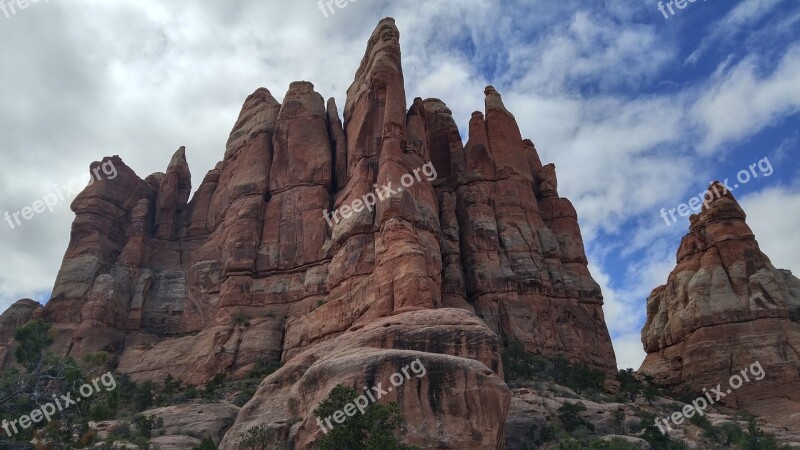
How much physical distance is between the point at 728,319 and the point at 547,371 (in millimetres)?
21498

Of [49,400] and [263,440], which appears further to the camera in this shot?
[263,440]

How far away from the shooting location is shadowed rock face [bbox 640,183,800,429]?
56.1 m

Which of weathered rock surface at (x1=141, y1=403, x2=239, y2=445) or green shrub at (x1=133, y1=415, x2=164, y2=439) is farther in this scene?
weathered rock surface at (x1=141, y1=403, x2=239, y2=445)

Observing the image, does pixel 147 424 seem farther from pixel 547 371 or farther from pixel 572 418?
pixel 547 371

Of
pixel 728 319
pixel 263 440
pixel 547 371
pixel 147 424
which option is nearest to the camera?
pixel 263 440

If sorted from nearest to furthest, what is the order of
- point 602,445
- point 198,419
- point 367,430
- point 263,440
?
point 367,430 < point 602,445 < point 263,440 < point 198,419

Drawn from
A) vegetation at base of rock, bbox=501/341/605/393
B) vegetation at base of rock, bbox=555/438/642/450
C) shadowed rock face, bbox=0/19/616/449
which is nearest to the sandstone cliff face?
shadowed rock face, bbox=0/19/616/449

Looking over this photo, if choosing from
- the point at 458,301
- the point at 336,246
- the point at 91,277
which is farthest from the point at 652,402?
the point at 91,277

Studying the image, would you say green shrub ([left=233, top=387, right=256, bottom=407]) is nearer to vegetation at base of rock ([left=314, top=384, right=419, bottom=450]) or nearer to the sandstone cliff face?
vegetation at base of rock ([left=314, top=384, right=419, bottom=450])

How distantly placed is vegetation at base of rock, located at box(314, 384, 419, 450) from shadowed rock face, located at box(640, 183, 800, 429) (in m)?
38.2

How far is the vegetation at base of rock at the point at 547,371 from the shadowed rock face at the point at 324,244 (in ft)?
7.85

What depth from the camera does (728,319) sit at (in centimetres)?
6197

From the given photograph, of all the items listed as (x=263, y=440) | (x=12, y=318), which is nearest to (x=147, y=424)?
(x=263, y=440)

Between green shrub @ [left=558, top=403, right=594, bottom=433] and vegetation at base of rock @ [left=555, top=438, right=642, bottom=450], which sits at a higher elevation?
green shrub @ [left=558, top=403, right=594, bottom=433]
